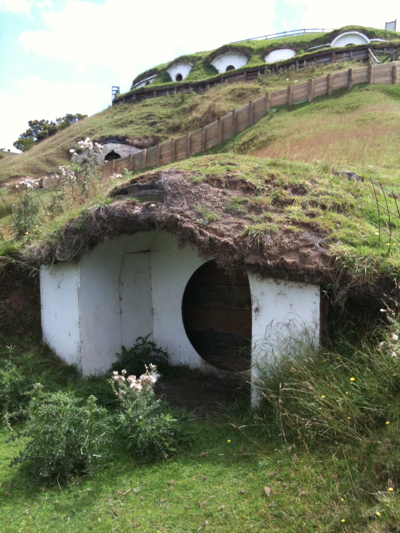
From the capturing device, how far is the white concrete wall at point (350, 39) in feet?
112

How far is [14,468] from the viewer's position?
13.0ft

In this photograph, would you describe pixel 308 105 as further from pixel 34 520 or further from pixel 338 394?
pixel 34 520

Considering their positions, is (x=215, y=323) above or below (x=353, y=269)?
below

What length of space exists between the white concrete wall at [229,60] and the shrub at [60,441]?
1531 inches

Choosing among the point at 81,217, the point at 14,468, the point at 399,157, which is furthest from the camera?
the point at 399,157

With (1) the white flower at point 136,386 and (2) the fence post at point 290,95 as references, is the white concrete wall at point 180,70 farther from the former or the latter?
(1) the white flower at point 136,386

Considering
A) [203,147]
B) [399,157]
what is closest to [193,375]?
[399,157]

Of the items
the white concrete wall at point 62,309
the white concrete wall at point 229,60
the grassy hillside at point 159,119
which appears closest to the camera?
the white concrete wall at point 62,309

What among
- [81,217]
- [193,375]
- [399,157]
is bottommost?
[193,375]

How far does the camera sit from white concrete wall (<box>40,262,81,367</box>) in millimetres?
5691

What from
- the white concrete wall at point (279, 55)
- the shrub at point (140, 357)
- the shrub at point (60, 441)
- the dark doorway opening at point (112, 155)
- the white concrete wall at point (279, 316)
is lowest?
the shrub at point (140, 357)

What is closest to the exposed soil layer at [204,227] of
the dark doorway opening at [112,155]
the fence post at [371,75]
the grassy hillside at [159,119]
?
the fence post at [371,75]

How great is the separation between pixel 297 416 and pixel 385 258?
1.76 m

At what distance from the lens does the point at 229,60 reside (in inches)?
1495
